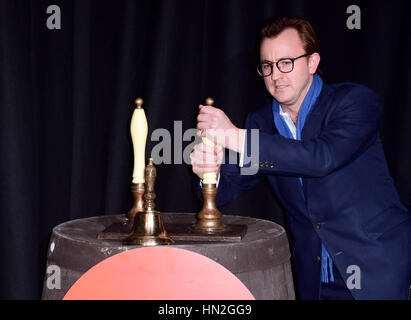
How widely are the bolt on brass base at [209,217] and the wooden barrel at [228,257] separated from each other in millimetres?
77

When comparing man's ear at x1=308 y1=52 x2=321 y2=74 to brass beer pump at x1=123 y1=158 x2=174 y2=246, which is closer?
brass beer pump at x1=123 y1=158 x2=174 y2=246

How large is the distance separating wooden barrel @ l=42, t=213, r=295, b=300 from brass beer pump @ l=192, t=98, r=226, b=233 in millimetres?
79

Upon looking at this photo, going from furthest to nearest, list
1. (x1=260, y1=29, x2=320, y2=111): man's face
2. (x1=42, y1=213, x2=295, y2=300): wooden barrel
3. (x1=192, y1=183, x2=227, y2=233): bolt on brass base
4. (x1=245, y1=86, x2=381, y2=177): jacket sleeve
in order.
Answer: (x1=260, y1=29, x2=320, y2=111): man's face
(x1=245, y1=86, x2=381, y2=177): jacket sleeve
(x1=192, y1=183, x2=227, y2=233): bolt on brass base
(x1=42, y1=213, x2=295, y2=300): wooden barrel

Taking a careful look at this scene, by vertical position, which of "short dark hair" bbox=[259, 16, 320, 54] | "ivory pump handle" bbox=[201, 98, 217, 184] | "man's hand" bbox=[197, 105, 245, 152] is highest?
"short dark hair" bbox=[259, 16, 320, 54]

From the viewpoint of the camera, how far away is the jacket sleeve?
4.13ft

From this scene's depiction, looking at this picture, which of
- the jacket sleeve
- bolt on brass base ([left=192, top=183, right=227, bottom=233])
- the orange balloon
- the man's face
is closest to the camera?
the orange balloon

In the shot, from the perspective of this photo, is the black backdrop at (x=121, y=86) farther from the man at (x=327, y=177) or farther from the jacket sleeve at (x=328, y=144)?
the jacket sleeve at (x=328, y=144)

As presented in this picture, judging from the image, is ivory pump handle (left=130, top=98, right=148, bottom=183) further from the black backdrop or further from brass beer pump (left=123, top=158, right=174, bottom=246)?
the black backdrop

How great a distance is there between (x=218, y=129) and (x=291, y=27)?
0.45m

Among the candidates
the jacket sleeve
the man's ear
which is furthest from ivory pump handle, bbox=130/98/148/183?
the man's ear

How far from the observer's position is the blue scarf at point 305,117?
145 cm

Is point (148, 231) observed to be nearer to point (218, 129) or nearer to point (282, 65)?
point (218, 129)

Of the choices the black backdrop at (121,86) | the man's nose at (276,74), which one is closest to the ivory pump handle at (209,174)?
the man's nose at (276,74)

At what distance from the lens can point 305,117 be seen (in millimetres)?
1460
